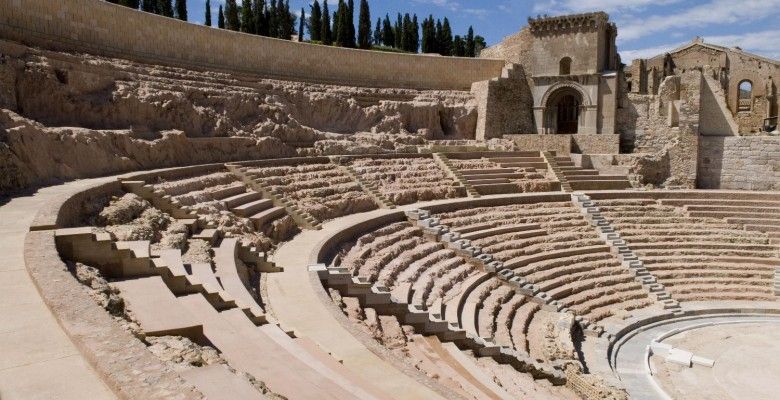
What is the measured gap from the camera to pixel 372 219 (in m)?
14.9

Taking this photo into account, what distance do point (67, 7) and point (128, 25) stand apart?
2147mm

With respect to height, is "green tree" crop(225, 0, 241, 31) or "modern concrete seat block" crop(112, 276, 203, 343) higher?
"green tree" crop(225, 0, 241, 31)

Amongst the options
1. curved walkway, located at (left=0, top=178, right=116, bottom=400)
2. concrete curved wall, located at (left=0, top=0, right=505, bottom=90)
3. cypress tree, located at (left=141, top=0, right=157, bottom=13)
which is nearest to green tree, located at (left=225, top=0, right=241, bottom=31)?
cypress tree, located at (left=141, top=0, right=157, bottom=13)

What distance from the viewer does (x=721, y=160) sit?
22594mm

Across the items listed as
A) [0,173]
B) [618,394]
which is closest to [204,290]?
[0,173]

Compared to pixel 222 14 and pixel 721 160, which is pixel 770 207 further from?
pixel 222 14

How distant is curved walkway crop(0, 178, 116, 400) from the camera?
3152 millimetres

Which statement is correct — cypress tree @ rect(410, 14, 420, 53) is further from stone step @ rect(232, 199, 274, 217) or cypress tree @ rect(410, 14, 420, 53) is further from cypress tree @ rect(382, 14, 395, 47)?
stone step @ rect(232, 199, 274, 217)

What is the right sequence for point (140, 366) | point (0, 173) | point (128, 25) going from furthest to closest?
point (128, 25)
point (0, 173)
point (140, 366)

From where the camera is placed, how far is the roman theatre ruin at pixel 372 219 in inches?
193

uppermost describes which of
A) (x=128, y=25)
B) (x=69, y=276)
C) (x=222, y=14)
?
(x=222, y=14)

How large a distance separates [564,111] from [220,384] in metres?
28.8

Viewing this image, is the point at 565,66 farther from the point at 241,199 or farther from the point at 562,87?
the point at 241,199

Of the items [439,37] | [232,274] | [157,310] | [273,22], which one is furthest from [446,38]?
[157,310]
